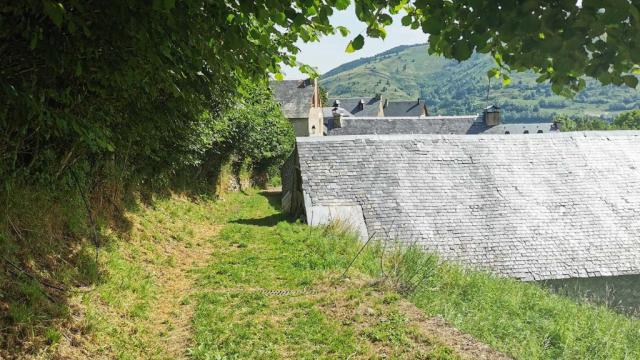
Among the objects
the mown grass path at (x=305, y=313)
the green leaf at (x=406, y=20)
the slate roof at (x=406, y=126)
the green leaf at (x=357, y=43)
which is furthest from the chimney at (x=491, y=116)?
the green leaf at (x=357, y=43)

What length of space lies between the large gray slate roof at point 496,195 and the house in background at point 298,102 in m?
30.1

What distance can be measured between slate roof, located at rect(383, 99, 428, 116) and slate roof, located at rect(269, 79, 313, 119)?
142 ft

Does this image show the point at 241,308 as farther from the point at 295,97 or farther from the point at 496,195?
the point at 295,97

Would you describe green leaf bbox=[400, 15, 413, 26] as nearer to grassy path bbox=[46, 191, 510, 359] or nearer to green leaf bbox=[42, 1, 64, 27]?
green leaf bbox=[42, 1, 64, 27]

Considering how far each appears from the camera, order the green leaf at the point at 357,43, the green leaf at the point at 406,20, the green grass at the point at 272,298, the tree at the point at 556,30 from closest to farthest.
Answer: the tree at the point at 556,30
the green leaf at the point at 357,43
the green leaf at the point at 406,20
the green grass at the point at 272,298

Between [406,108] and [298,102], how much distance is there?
155 ft

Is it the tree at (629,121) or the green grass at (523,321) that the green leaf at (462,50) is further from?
the tree at (629,121)

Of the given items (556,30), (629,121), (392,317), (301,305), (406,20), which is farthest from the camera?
(629,121)

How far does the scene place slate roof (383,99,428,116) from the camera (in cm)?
8938

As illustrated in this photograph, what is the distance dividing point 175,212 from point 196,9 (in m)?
10.1

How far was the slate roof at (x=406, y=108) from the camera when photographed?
293ft

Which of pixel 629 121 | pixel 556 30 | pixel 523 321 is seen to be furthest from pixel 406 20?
pixel 629 121

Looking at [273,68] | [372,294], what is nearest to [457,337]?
[372,294]

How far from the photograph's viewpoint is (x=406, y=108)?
92.2 metres
